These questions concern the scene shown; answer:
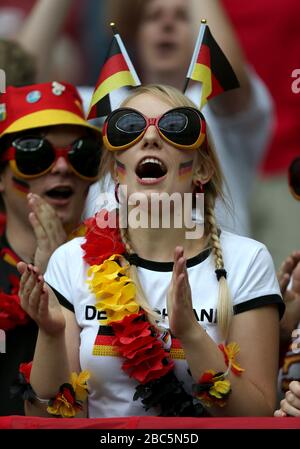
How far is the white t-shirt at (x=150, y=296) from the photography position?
3.03 m

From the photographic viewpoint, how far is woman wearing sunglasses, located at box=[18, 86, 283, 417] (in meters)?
2.92

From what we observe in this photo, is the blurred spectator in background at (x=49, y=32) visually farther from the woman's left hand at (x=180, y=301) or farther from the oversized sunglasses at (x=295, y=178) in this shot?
the woman's left hand at (x=180, y=301)

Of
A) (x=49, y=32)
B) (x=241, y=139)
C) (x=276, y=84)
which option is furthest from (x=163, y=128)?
(x=276, y=84)

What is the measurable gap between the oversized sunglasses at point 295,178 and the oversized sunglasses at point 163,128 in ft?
1.35

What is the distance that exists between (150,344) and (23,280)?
42 cm

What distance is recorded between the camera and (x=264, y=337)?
3035mm

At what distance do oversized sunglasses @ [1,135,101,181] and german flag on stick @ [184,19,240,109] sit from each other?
1.67ft

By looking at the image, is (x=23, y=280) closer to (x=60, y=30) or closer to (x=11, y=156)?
(x=11, y=156)

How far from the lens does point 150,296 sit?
10.3 feet

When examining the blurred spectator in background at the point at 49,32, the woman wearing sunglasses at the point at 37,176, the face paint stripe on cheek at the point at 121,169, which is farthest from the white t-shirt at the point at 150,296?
the blurred spectator in background at the point at 49,32

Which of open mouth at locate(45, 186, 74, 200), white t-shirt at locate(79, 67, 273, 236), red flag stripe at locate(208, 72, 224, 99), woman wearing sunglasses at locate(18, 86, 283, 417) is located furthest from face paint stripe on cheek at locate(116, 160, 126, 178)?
white t-shirt at locate(79, 67, 273, 236)

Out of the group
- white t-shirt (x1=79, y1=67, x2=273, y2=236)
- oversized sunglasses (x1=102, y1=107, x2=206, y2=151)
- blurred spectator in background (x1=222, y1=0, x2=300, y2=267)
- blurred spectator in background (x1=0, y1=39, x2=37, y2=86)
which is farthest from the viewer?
blurred spectator in background (x1=222, y1=0, x2=300, y2=267)

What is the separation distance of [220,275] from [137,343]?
321 millimetres

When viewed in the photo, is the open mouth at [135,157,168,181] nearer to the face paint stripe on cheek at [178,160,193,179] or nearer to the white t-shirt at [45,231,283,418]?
the face paint stripe on cheek at [178,160,193,179]
